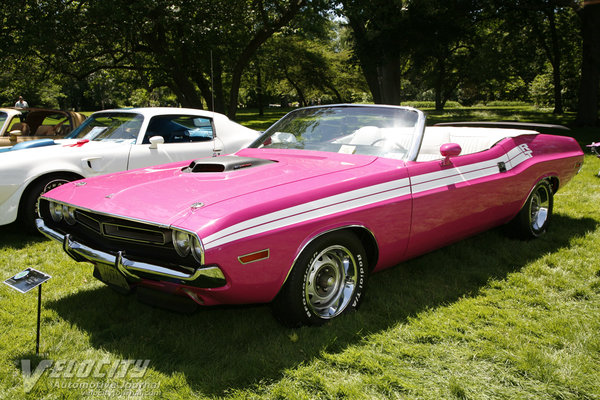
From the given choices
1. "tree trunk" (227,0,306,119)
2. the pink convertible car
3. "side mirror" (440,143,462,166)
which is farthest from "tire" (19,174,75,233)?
"tree trunk" (227,0,306,119)

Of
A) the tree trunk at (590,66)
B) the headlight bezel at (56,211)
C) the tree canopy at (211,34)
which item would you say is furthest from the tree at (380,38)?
the headlight bezel at (56,211)

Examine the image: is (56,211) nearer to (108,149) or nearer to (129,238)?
(129,238)

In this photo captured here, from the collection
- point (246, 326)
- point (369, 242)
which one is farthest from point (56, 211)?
point (369, 242)

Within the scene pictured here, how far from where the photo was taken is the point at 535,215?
504 centimetres

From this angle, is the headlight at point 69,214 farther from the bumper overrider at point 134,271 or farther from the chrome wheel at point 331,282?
the chrome wheel at point 331,282

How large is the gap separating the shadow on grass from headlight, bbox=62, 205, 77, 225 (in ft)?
2.15

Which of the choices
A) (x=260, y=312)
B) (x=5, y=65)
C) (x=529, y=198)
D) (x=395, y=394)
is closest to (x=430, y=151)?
(x=529, y=198)

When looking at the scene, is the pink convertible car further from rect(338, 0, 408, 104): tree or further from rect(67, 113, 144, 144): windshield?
rect(338, 0, 408, 104): tree

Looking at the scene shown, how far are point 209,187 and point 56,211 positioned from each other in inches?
50.5

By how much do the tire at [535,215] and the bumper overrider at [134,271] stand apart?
11.0 feet

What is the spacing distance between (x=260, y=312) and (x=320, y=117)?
184cm

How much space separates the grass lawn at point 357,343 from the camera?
254 cm

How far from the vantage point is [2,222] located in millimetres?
5012

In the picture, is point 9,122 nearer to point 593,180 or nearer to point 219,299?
point 219,299
